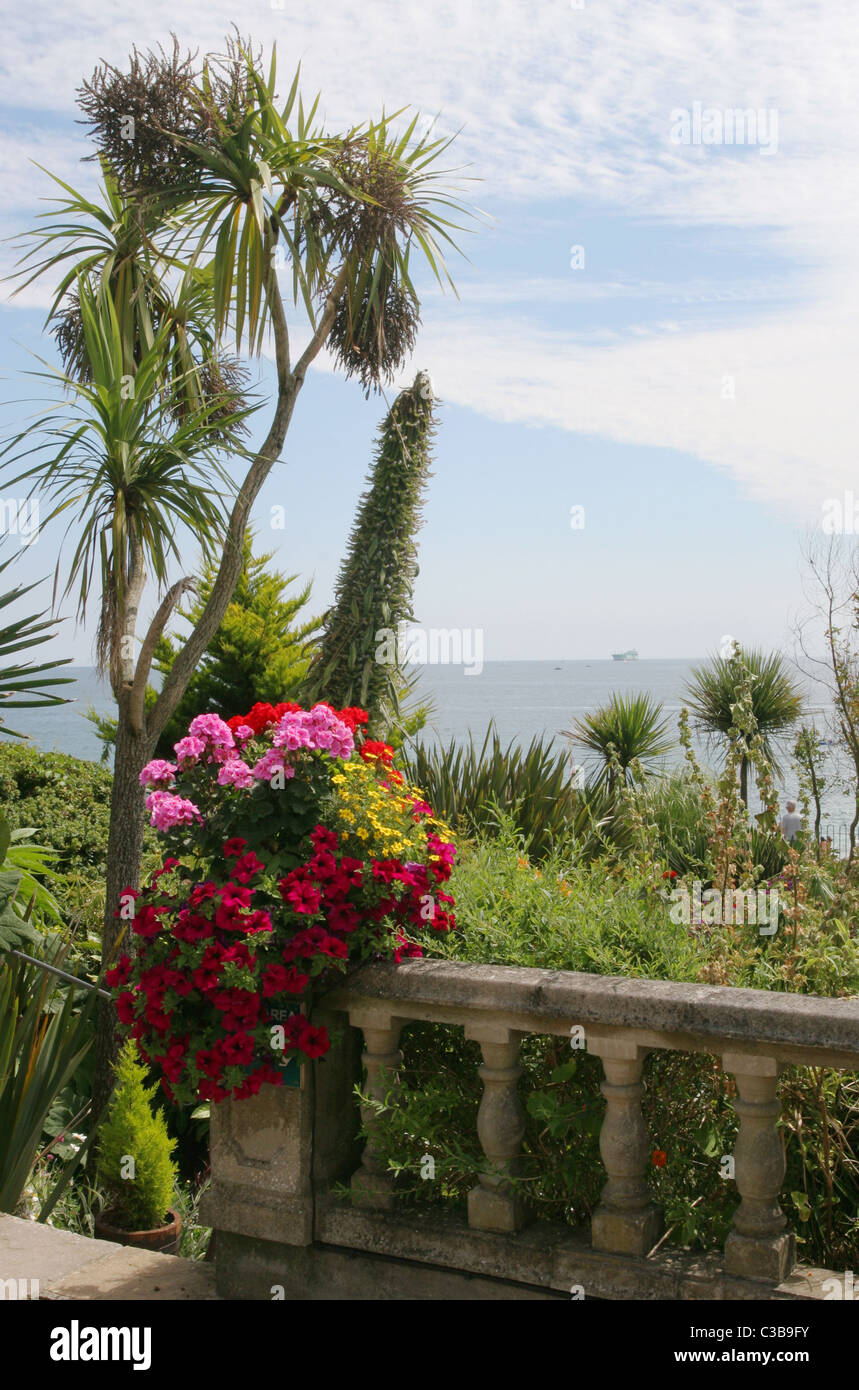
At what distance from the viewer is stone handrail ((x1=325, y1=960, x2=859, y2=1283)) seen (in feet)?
6.92

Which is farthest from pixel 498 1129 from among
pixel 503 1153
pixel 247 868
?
pixel 247 868

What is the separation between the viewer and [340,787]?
269cm

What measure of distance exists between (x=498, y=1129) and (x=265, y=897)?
2.37ft

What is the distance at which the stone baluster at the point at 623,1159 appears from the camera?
7.36 feet

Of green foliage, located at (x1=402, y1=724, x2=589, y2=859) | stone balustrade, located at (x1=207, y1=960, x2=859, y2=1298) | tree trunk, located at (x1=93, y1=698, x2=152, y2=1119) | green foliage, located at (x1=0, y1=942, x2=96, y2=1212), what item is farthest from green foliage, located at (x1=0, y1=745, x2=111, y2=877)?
stone balustrade, located at (x1=207, y1=960, x2=859, y2=1298)

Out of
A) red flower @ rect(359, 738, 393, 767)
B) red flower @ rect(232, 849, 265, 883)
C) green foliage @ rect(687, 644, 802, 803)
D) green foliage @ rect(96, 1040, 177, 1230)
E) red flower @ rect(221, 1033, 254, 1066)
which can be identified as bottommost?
green foliage @ rect(96, 1040, 177, 1230)

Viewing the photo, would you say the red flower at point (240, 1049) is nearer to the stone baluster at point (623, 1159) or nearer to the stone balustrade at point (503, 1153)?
the stone balustrade at point (503, 1153)

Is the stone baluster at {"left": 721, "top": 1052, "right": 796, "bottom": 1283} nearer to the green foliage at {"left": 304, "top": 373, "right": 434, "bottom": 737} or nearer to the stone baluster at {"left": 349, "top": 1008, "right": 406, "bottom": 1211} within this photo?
the stone baluster at {"left": 349, "top": 1008, "right": 406, "bottom": 1211}

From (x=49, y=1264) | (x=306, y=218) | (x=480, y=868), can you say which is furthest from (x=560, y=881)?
(x=306, y=218)

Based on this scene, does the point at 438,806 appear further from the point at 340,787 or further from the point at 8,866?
the point at 340,787

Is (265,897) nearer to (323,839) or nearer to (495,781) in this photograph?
(323,839)

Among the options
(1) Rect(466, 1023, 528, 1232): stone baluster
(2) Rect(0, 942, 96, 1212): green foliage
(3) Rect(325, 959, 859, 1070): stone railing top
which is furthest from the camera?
(2) Rect(0, 942, 96, 1212): green foliage

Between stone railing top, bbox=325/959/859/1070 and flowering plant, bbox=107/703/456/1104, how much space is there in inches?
4.2

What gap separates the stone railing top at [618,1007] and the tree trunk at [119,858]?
10.1 feet
